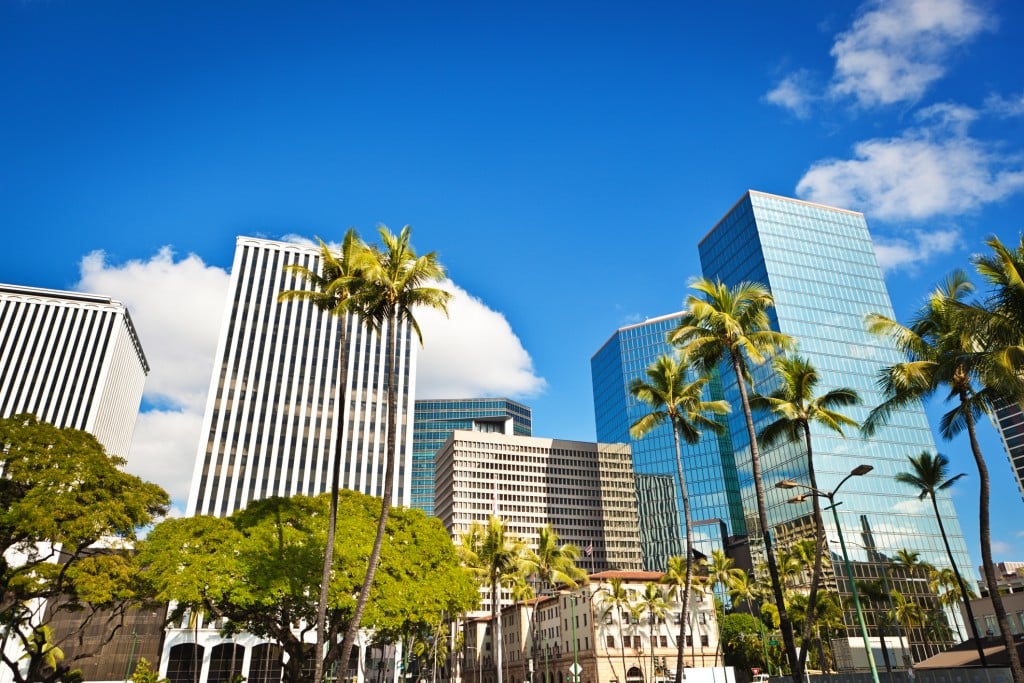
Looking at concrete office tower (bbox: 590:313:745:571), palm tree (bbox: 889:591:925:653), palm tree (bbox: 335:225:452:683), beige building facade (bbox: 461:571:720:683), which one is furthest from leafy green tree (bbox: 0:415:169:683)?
concrete office tower (bbox: 590:313:745:571)

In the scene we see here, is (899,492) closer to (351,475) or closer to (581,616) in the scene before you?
(581,616)

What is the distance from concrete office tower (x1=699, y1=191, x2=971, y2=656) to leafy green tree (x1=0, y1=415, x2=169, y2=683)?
7771 cm

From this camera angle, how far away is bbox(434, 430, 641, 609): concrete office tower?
152250mm

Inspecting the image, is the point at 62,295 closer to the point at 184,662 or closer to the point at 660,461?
the point at 184,662

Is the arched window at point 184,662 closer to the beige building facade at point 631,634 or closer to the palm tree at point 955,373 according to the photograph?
the beige building facade at point 631,634

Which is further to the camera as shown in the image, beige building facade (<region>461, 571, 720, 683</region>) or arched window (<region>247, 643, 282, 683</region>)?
beige building facade (<region>461, 571, 720, 683</region>)

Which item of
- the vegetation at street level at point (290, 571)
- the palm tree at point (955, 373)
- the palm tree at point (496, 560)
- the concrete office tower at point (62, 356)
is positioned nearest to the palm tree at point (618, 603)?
the palm tree at point (496, 560)

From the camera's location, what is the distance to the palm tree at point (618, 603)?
7208cm

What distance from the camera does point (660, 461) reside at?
497 feet

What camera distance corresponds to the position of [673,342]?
34.5 metres

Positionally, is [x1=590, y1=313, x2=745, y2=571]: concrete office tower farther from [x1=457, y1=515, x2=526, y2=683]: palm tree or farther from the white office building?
[x1=457, y1=515, x2=526, y2=683]: palm tree

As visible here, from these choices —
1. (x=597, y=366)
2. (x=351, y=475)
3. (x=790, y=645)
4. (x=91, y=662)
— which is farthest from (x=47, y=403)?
(x=790, y=645)

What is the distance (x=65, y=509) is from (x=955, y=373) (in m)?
40.3

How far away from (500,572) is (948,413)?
36.6 metres
